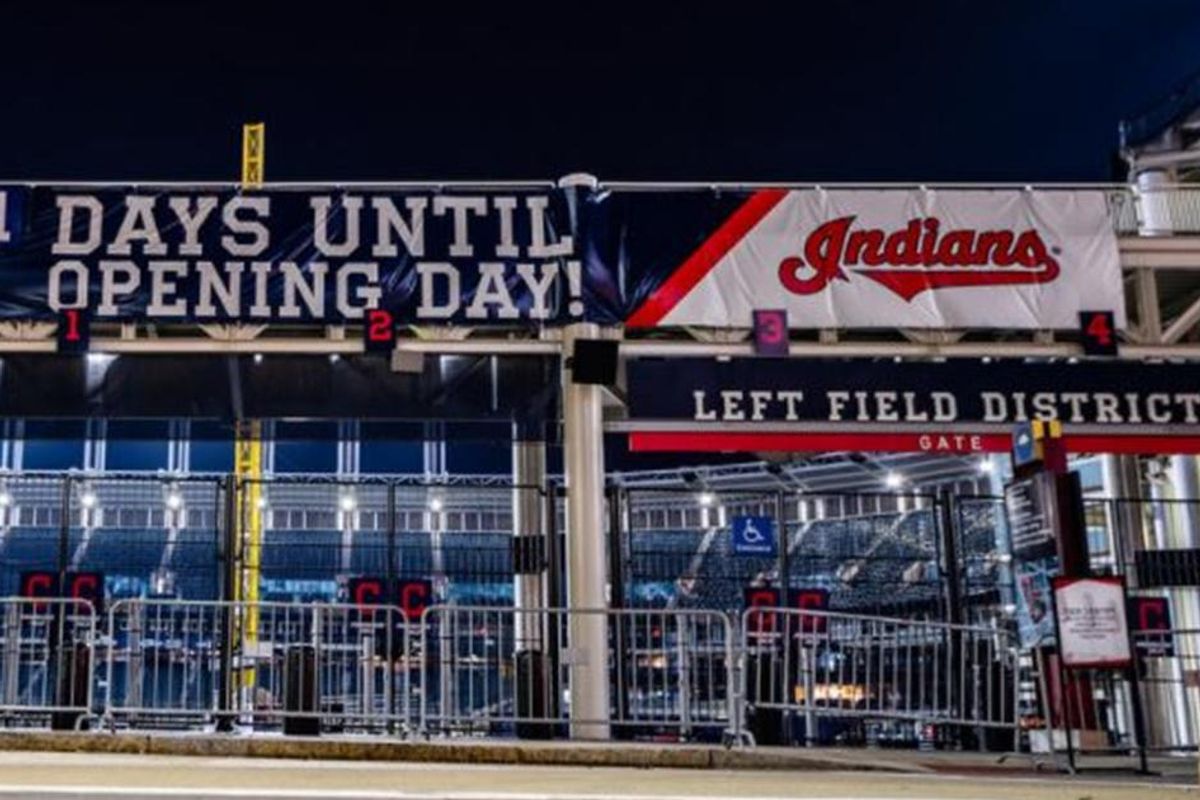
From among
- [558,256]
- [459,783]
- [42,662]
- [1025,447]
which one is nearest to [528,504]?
[558,256]

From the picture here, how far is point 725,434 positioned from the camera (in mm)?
14945

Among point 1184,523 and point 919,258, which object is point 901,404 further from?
point 1184,523

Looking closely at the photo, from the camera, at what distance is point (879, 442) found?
49.9 ft

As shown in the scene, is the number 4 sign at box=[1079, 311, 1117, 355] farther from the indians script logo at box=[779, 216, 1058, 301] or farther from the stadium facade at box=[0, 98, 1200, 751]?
the indians script logo at box=[779, 216, 1058, 301]

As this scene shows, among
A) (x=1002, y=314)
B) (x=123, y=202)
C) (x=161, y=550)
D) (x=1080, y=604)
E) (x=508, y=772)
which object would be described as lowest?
(x=508, y=772)

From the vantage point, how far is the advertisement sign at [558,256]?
14.7 meters

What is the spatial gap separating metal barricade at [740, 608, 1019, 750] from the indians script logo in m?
3.54

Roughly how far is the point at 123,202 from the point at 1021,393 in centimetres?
937

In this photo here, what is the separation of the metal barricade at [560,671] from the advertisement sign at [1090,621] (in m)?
2.50

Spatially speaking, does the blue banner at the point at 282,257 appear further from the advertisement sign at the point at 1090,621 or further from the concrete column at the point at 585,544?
the advertisement sign at the point at 1090,621

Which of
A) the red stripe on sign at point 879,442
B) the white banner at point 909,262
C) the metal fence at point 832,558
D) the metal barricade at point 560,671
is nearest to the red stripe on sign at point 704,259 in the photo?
the white banner at point 909,262

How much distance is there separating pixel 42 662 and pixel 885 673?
26.6 feet

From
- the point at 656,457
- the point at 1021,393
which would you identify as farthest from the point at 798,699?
the point at 656,457

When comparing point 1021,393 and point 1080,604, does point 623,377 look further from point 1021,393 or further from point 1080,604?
Result: point 1080,604
